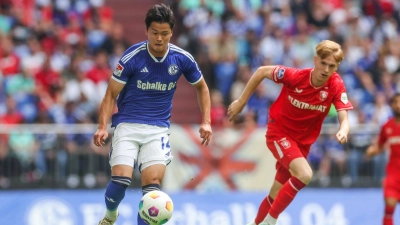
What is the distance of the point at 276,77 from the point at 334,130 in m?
6.38

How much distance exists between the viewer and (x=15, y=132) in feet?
53.6

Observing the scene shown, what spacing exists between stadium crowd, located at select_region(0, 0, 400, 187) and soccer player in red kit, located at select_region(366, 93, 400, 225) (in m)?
3.10

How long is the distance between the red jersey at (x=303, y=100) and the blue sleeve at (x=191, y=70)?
39.4 inches

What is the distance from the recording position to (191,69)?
11.2 m

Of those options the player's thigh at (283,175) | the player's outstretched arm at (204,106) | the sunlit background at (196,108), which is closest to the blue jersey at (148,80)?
the player's outstretched arm at (204,106)

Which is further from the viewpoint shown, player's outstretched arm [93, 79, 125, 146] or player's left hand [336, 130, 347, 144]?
player's outstretched arm [93, 79, 125, 146]

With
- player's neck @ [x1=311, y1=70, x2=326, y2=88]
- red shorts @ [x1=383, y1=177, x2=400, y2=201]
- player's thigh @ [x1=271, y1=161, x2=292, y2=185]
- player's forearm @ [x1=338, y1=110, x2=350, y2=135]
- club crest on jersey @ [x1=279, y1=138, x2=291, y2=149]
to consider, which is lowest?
red shorts @ [x1=383, y1=177, x2=400, y2=201]

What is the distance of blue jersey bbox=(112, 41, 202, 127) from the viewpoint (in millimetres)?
10828

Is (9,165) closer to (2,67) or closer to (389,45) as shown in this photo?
(2,67)

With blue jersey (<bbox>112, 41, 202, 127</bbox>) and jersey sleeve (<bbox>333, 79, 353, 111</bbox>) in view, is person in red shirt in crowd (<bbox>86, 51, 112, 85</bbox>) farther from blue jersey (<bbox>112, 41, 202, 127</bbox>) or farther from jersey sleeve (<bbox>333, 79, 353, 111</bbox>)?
jersey sleeve (<bbox>333, 79, 353, 111</bbox>)

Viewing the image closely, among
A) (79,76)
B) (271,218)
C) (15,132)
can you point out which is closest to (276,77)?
(271,218)

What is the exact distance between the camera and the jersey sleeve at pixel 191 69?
11.1 m

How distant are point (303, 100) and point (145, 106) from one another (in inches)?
78.2

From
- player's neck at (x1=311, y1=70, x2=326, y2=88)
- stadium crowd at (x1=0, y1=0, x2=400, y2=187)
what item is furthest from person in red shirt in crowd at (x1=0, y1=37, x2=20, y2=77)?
player's neck at (x1=311, y1=70, x2=326, y2=88)
